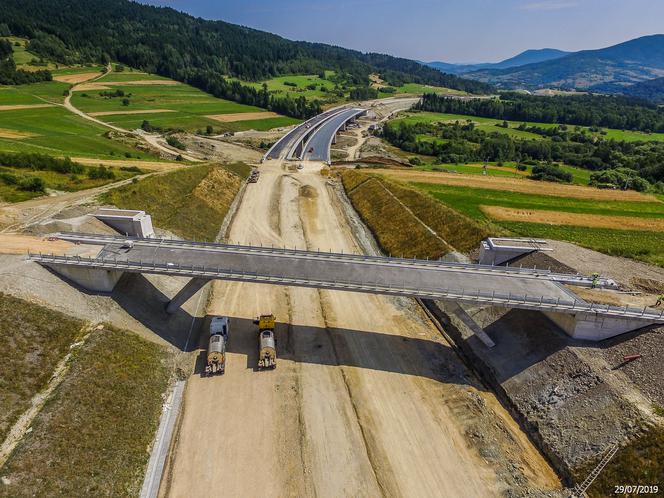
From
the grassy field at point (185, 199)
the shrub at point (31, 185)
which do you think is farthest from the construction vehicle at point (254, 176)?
the shrub at point (31, 185)

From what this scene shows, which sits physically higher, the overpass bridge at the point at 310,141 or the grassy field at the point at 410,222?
the overpass bridge at the point at 310,141

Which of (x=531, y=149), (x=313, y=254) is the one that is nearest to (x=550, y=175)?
(x=531, y=149)

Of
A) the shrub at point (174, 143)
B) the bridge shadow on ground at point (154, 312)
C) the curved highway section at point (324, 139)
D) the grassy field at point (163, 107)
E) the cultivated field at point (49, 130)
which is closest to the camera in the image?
the bridge shadow on ground at point (154, 312)

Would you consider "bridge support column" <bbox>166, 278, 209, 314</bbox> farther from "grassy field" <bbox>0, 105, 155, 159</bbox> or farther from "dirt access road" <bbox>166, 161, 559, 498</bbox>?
"grassy field" <bbox>0, 105, 155, 159</bbox>

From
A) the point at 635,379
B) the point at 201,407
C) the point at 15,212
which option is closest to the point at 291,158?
the point at 15,212

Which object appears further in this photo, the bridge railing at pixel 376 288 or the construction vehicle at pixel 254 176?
the construction vehicle at pixel 254 176

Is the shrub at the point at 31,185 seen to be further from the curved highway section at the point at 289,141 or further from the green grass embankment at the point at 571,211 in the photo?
the green grass embankment at the point at 571,211

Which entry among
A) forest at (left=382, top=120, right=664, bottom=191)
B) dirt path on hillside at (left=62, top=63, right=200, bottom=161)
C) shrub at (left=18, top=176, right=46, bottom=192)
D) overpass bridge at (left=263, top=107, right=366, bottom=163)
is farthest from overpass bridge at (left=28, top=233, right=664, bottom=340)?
forest at (left=382, top=120, right=664, bottom=191)

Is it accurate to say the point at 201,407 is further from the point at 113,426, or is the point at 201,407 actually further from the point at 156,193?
the point at 156,193
